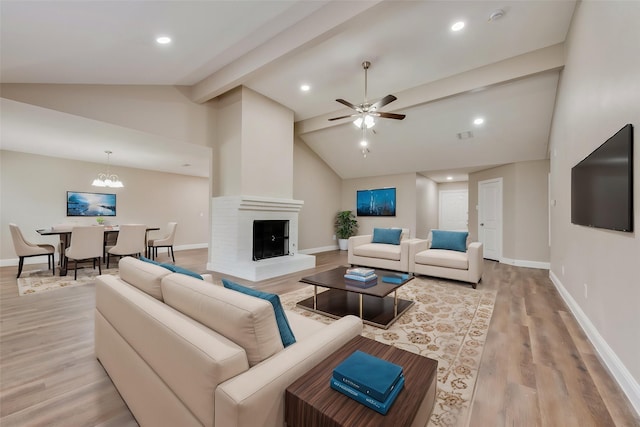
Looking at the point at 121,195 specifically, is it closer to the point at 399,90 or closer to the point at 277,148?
the point at 277,148

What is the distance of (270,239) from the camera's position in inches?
210

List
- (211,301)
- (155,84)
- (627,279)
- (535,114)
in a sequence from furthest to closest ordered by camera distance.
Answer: (535,114)
(155,84)
(627,279)
(211,301)

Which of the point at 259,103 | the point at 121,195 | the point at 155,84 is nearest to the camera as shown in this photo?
the point at 155,84

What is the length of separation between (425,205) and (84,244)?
8.29 metres

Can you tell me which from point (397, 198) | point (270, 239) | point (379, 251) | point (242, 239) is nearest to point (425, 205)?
point (397, 198)

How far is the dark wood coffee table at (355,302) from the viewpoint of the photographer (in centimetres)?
273

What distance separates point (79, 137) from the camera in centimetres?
480

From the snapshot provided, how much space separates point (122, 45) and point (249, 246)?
126 inches

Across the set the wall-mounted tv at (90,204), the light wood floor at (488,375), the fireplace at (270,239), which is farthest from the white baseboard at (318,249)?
the wall-mounted tv at (90,204)

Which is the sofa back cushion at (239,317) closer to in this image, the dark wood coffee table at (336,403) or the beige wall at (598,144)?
the dark wood coffee table at (336,403)

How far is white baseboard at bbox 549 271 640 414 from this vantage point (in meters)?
1.62

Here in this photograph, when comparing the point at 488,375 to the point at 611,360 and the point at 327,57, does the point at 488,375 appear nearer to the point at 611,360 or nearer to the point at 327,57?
the point at 611,360

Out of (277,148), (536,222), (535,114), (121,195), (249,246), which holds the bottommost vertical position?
(249,246)

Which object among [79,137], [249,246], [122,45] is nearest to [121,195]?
[79,137]
